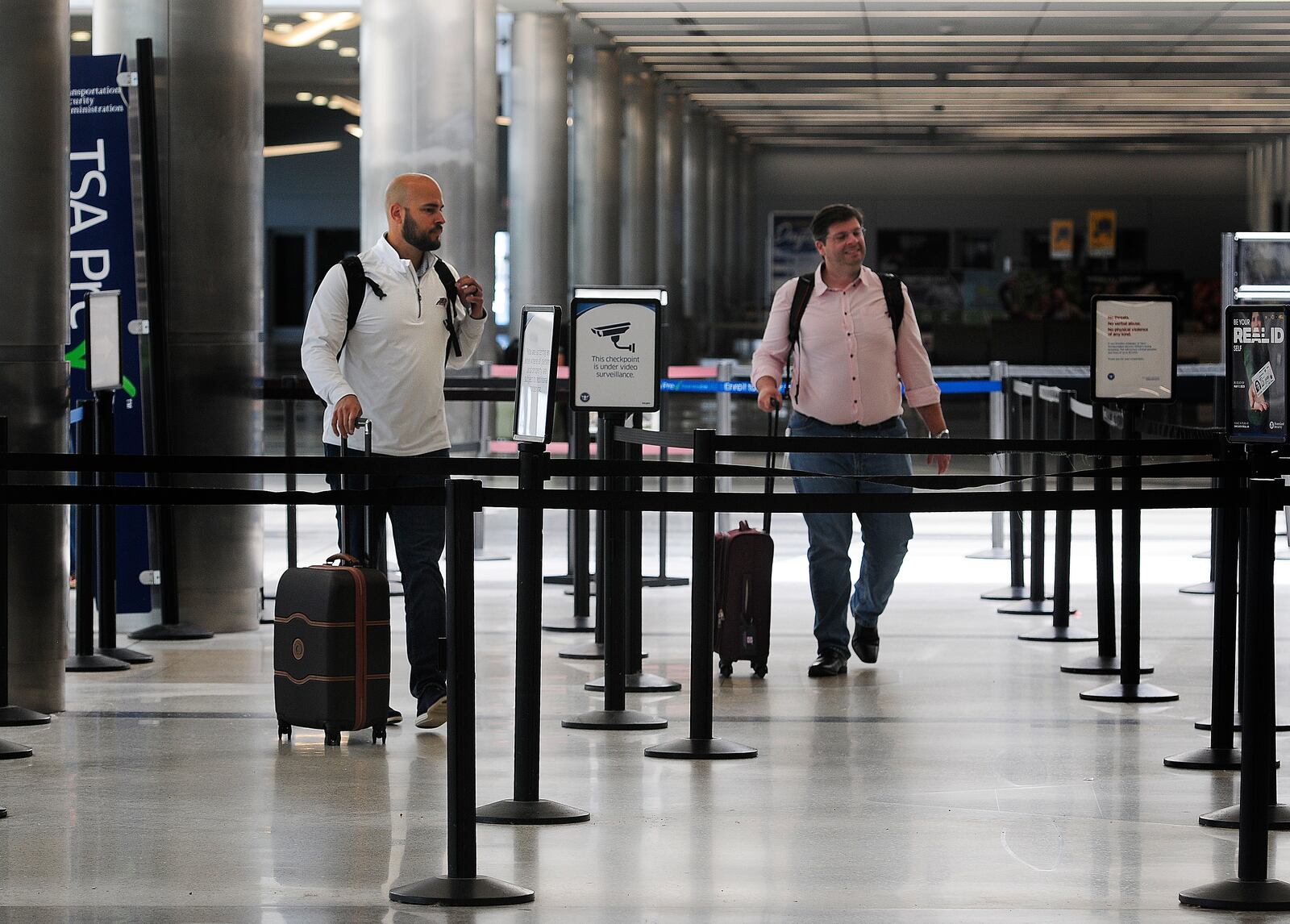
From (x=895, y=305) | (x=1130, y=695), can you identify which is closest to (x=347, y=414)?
(x=895, y=305)

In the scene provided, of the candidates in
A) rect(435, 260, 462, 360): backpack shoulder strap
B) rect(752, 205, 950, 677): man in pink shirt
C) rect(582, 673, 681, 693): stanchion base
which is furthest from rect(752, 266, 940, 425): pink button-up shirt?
rect(435, 260, 462, 360): backpack shoulder strap

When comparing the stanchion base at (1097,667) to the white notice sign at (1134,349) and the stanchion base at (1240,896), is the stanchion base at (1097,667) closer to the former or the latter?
the white notice sign at (1134,349)

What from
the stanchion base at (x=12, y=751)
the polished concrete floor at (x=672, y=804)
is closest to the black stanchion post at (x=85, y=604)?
the polished concrete floor at (x=672, y=804)

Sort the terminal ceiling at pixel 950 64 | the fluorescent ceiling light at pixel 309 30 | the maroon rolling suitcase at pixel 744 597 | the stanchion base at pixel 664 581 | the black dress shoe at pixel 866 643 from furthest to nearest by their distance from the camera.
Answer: the fluorescent ceiling light at pixel 309 30, the terminal ceiling at pixel 950 64, the stanchion base at pixel 664 581, the black dress shoe at pixel 866 643, the maroon rolling suitcase at pixel 744 597

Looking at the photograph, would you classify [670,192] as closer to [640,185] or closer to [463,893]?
[640,185]

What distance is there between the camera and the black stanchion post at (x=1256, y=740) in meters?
4.33

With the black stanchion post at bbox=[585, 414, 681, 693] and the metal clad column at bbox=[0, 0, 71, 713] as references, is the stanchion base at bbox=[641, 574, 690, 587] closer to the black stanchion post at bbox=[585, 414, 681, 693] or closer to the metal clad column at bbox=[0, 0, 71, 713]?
the black stanchion post at bbox=[585, 414, 681, 693]

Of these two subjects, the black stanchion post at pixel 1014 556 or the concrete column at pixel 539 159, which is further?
the concrete column at pixel 539 159

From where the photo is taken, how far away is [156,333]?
8617 mm

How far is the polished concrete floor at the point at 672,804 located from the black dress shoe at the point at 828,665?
3.9 inches

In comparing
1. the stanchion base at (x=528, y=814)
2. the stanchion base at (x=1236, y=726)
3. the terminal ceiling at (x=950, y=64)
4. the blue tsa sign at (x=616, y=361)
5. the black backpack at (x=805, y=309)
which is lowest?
the stanchion base at (x=1236, y=726)

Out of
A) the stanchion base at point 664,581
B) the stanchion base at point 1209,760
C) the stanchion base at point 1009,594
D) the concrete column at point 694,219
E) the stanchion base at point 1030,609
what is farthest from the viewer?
the concrete column at point 694,219

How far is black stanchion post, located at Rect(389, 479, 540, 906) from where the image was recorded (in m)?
4.33

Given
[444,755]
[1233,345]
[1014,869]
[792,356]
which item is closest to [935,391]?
[792,356]
